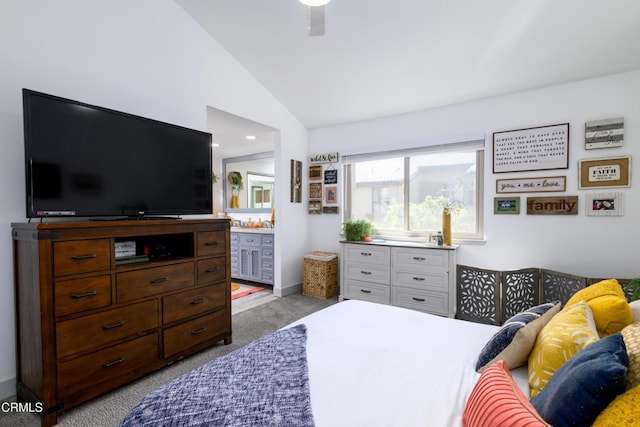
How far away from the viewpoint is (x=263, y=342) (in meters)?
1.42

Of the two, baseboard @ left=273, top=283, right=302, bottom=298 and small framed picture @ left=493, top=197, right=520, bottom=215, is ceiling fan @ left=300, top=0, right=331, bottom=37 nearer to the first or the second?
small framed picture @ left=493, top=197, right=520, bottom=215

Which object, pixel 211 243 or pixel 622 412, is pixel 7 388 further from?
pixel 622 412

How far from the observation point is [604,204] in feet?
8.82

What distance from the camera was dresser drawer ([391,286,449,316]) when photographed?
315 centimetres

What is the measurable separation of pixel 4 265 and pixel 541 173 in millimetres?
4402

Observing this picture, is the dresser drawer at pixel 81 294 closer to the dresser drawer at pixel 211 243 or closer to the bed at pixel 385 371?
the dresser drawer at pixel 211 243

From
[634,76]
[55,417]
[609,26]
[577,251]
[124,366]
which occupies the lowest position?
[55,417]

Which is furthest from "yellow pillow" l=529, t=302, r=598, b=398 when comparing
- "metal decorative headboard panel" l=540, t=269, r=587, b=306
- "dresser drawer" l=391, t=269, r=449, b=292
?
"dresser drawer" l=391, t=269, r=449, b=292

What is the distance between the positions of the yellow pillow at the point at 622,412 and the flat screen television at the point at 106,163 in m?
2.48

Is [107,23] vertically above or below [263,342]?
above

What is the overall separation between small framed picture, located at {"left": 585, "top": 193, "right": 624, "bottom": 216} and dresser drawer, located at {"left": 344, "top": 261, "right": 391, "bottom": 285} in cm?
197

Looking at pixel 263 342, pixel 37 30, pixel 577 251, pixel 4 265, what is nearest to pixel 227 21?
pixel 37 30

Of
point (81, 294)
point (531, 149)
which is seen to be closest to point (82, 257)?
point (81, 294)

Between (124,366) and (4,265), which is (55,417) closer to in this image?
(124,366)
